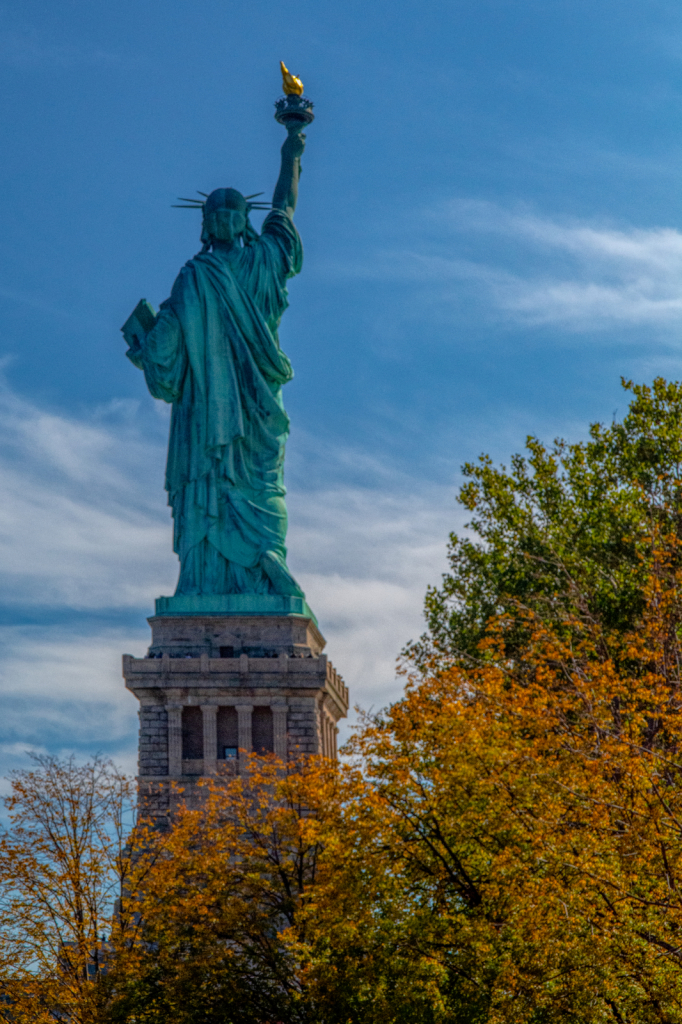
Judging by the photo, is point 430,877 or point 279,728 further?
point 279,728

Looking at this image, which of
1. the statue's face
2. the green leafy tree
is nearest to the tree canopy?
the green leafy tree

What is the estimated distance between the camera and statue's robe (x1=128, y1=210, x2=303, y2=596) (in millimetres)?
46938

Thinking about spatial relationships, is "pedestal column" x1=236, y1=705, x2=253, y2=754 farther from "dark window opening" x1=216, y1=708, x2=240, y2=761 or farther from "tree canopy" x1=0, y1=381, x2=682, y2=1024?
"tree canopy" x1=0, y1=381, x2=682, y2=1024

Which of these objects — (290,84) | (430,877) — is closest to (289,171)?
(290,84)

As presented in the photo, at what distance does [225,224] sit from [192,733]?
51.6ft

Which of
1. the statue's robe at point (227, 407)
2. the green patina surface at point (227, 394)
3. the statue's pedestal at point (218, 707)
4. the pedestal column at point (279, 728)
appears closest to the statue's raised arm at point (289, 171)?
the green patina surface at point (227, 394)

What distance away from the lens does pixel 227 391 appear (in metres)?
48.1

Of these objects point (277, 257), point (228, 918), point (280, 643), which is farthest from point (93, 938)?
point (277, 257)

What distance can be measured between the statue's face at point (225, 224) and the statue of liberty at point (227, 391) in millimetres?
30

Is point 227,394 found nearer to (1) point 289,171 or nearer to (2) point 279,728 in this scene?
(1) point 289,171

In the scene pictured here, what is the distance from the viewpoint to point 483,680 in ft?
96.6

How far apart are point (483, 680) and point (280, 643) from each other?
15949 mm

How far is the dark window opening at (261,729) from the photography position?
43.5 m

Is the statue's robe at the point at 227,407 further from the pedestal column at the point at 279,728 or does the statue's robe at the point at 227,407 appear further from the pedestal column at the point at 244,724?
the pedestal column at the point at 244,724
